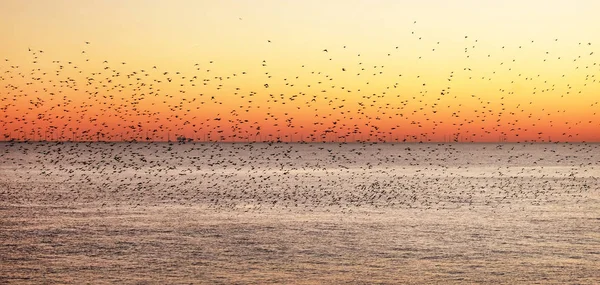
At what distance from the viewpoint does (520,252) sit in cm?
2944

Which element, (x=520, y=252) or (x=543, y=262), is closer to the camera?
(x=543, y=262)

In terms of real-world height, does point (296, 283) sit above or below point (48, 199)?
above

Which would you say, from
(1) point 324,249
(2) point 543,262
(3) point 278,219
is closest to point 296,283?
(1) point 324,249

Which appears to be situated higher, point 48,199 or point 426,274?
point 426,274

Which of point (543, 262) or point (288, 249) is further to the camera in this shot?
point (288, 249)

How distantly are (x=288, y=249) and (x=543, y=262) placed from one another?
29.4 ft

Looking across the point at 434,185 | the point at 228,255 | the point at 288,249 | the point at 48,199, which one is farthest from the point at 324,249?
the point at 434,185

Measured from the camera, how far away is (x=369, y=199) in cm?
5716

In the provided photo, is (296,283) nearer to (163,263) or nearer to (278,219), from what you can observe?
(163,263)

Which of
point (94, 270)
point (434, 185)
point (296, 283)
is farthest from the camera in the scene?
point (434, 185)

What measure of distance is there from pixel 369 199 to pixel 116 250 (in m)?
29.9

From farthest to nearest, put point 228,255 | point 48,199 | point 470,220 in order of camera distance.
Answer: point 48,199 < point 470,220 < point 228,255

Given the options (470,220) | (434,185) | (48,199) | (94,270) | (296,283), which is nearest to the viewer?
(296,283)

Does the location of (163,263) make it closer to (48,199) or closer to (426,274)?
(426,274)
